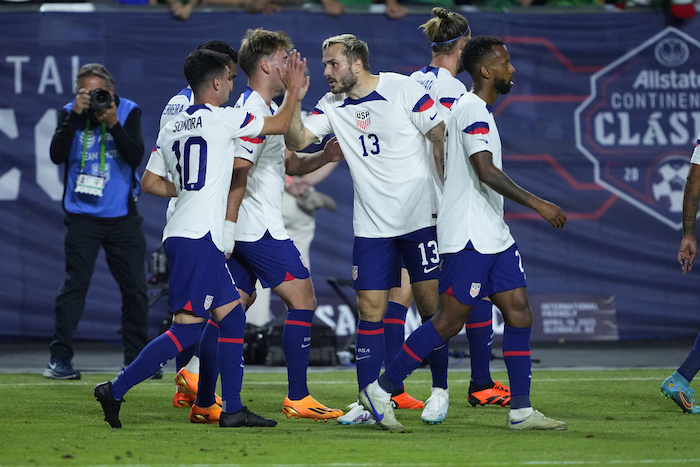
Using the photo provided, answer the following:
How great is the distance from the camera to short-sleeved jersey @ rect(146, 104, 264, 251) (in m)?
5.33

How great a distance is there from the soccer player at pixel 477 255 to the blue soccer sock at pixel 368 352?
10.9 inches

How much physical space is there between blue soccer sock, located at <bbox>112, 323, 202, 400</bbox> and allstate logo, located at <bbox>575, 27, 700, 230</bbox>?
7.14m

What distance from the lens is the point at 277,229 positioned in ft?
19.2

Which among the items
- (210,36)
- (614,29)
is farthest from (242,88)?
(614,29)

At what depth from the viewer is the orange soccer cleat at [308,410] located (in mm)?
5902

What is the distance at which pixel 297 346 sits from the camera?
595 cm

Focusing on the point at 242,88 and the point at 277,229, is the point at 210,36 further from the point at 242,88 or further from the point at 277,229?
the point at 277,229

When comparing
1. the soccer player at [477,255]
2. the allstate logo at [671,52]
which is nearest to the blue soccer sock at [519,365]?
the soccer player at [477,255]

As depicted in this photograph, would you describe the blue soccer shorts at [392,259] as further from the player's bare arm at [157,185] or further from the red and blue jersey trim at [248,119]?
the player's bare arm at [157,185]

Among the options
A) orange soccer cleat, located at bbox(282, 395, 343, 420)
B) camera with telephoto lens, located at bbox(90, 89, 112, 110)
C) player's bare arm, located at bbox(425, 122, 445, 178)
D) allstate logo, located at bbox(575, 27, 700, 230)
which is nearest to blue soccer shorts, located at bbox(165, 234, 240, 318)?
orange soccer cleat, located at bbox(282, 395, 343, 420)

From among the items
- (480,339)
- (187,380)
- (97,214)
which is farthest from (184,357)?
(97,214)

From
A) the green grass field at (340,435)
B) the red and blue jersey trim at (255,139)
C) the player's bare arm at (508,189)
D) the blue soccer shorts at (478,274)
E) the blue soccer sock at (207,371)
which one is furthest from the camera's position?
the blue soccer sock at (207,371)

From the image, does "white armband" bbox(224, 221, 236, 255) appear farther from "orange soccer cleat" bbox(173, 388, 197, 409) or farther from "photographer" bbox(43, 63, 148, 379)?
"photographer" bbox(43, 63, 148, 379)

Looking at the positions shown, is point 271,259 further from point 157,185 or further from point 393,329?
point 393,329
